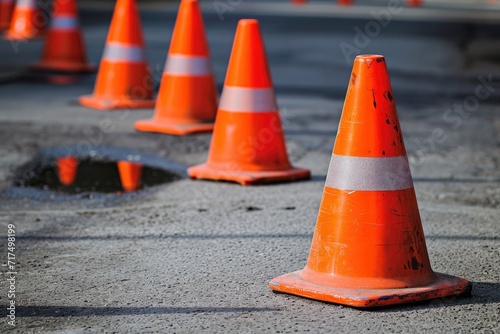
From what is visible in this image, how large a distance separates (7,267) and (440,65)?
31.3 ft

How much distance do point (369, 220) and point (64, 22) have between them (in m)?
8.30

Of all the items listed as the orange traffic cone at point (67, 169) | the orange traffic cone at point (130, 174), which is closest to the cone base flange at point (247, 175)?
the orange traffic cone at point (130, 174)

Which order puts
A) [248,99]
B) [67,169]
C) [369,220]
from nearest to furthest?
[369,220] → [248,99] → [67,169]

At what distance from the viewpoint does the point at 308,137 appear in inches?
323

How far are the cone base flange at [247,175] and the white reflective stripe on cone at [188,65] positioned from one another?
62.0 inches

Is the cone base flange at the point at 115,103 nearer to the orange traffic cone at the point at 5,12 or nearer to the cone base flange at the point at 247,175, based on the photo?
the cone base flange at the point at 247,175

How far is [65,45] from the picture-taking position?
1198 centimetres

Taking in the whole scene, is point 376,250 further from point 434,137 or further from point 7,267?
point 434,137

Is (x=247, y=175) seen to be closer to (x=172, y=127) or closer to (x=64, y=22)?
(x=172, y=127)

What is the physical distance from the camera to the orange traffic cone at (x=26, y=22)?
15.6m

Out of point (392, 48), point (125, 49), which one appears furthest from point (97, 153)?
point (392, 48)

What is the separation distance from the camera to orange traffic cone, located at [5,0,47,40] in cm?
1561

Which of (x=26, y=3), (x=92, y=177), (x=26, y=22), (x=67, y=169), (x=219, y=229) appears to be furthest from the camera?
(x=26, y=3)

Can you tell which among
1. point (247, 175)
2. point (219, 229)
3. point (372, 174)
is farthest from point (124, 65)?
point (372, 174)
